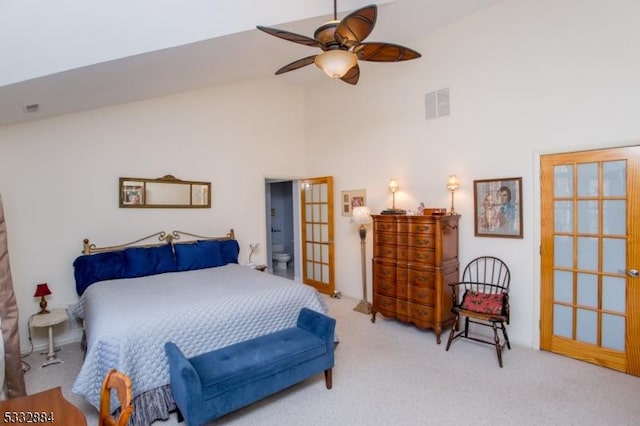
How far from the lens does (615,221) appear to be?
10.2 ft

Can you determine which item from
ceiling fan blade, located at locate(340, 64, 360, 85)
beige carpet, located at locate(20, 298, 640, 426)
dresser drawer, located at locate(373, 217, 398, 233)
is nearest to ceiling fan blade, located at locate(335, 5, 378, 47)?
ceiling fan blade, located at locate(340, 64, 360, 85)

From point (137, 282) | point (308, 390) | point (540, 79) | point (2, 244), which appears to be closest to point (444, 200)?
point (540, 79)

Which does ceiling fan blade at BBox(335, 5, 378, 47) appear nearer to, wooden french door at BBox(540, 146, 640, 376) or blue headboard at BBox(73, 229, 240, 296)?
wooden french door at BBox(540, 146, 640, 376)

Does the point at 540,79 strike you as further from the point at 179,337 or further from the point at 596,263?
the point at 179,337

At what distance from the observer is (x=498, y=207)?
3.80 meters

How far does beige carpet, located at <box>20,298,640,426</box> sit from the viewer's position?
251 centimetres

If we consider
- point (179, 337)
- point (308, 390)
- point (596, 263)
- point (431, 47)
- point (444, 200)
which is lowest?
point (308, 390)

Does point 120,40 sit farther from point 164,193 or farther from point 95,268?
point 95,268

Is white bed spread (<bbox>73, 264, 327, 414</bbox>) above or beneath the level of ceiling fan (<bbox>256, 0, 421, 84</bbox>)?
beneath

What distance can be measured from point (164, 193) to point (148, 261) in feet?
3.22

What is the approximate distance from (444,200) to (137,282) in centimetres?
379

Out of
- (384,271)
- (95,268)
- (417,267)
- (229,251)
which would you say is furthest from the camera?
(229,251)

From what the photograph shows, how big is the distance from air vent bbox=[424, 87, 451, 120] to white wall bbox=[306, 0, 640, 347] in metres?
0.07

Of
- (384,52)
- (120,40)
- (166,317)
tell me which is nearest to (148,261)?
(166,317)
